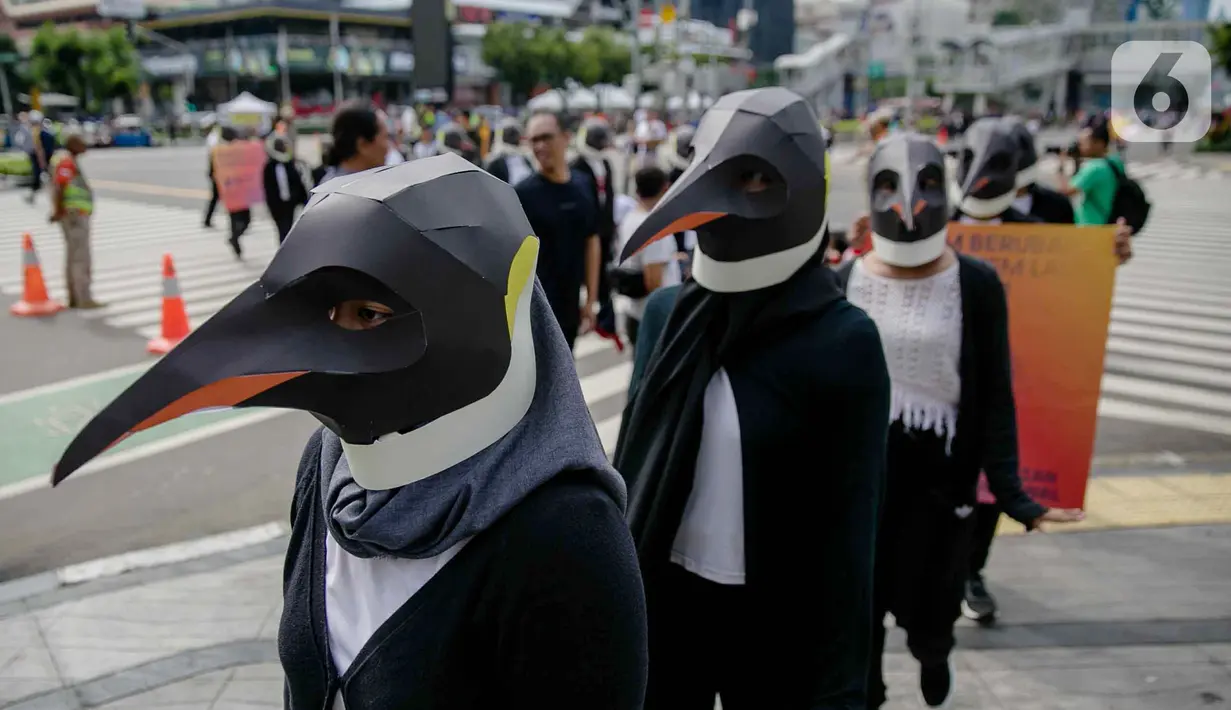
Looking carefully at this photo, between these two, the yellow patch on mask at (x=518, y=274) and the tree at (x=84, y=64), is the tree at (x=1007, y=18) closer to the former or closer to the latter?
the tree at (x=84, y=64)

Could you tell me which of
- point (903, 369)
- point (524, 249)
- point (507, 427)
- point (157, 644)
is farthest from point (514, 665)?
point (157, 644)

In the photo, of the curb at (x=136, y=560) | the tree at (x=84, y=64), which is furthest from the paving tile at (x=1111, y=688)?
the tree at (x=84, y=64)

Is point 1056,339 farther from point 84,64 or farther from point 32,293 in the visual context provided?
point 84,64

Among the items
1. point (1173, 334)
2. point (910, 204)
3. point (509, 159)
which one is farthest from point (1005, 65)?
point (910, 204)

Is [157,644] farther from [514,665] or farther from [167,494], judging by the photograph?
[514,665]

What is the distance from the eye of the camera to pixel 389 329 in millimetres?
1325

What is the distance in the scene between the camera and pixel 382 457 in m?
1.39

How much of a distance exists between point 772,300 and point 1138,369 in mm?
7562

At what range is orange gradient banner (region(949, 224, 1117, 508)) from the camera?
388cm

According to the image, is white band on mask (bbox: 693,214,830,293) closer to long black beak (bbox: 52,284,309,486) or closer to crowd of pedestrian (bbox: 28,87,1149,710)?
crowd of pedestrian (bbox: 28,87,1149,710)

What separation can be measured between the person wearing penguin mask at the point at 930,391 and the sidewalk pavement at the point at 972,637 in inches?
26.6

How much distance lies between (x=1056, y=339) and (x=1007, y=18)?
11045cm

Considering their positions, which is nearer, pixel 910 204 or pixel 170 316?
pixel 910 204

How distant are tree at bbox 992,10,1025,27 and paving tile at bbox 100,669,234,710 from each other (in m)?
108
